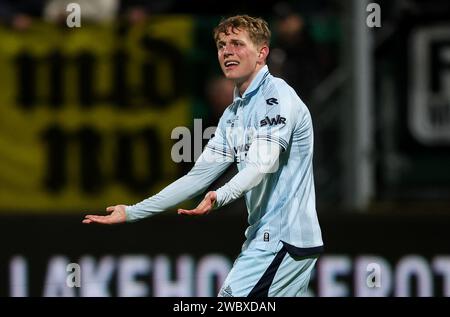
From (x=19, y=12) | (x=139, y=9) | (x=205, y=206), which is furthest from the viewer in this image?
(x=19, y=12)

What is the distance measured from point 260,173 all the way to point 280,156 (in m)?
0.26

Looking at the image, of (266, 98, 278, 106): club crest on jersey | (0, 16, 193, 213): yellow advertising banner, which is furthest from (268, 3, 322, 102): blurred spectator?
(266, 98, 278, 106): club crest on jersey

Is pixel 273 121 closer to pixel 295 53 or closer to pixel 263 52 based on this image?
pixel 263 52

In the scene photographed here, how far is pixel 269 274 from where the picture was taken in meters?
5.73

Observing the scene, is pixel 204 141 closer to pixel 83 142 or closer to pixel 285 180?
pixel 285 180

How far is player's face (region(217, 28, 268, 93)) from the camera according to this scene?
5309mm

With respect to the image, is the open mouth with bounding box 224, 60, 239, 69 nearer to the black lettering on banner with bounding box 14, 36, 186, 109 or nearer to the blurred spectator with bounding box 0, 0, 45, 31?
the black lettering on banner with bounding box 14, 36, 186, 109

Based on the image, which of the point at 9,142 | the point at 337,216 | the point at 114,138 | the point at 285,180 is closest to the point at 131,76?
the point at 114,138

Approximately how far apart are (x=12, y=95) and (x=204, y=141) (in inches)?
190

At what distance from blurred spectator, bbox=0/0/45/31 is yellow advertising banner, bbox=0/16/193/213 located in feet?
0.27

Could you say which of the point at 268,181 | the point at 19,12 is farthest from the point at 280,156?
the point at 19,12

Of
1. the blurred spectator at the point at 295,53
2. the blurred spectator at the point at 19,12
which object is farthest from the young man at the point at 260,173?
the blurred spectator at the point at 19,12

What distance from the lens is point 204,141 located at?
6.27 meters
